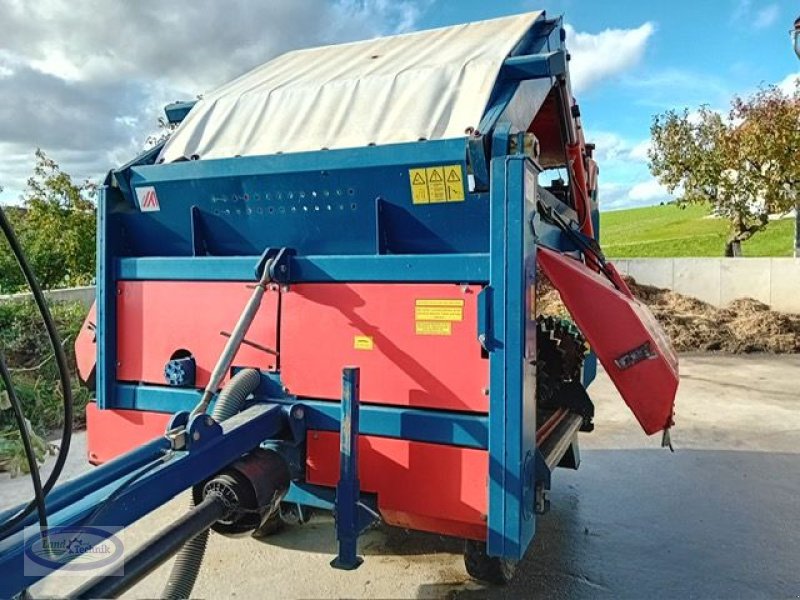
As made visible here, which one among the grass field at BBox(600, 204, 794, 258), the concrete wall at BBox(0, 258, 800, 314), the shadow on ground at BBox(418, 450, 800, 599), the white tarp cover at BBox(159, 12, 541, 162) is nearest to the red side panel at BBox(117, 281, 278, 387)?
the white tarp cover at BBox(159, 12, 541, 162)

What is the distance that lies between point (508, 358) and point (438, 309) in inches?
12.6

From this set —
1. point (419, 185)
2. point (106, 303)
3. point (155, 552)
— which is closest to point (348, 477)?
point (155, 552)

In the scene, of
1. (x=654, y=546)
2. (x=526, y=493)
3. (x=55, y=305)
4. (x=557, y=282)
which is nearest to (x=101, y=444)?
(x=526, y=493)

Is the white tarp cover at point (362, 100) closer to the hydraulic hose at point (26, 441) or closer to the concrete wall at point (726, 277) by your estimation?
the hydraulic hose at point (26, 441)

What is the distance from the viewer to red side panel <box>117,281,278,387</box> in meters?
2.64

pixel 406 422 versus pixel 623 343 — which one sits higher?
pixel 623 343

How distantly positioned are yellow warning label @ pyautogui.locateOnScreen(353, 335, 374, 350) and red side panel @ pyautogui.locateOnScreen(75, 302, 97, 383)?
1.36 m

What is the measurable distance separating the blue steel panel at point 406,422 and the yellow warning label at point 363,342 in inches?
8.8

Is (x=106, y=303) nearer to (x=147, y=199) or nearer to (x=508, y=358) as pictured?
(x=147, y=199)

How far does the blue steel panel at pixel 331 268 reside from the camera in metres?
2.30

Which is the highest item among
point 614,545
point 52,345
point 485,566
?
point 52,345

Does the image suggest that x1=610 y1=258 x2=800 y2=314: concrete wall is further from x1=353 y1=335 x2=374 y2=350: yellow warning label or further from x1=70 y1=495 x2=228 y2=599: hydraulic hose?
x1=70 y1=495 x2=228 y2=599: hydraulic hose

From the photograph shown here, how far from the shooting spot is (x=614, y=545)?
3.43 m

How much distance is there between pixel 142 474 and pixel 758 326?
404 inches
